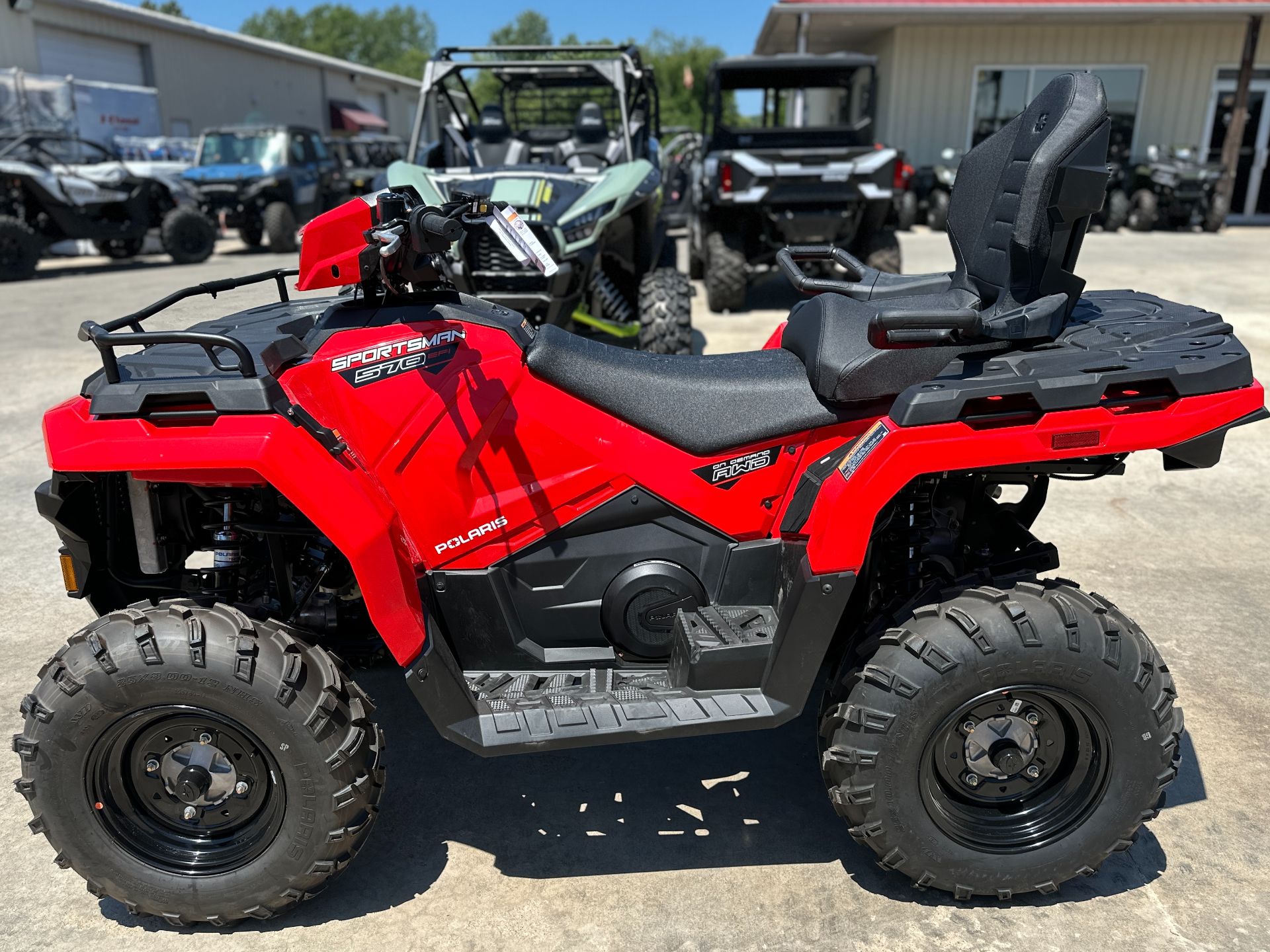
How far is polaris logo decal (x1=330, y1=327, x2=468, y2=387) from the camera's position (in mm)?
2277

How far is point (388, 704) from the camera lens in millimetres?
3209

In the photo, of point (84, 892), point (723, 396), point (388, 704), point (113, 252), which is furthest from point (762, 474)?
point (113, 252)

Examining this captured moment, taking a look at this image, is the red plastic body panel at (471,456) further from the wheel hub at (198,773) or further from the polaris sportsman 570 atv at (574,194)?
the polaris sportsman 570 atv at (574,194)

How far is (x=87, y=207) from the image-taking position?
45.1 ft

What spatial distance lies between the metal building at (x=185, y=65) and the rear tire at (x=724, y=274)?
→ 18.6 metres

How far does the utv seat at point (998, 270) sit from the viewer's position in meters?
2.16

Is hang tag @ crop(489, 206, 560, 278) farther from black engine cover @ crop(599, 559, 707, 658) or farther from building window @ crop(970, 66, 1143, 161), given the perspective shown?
building window @ crop(970, 66, 1143, 161)

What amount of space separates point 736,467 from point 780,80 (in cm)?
975

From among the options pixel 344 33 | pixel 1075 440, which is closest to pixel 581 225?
pixel 1075 440

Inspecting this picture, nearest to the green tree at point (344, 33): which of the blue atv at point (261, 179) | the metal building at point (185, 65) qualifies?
the metal building at point (185, 65)

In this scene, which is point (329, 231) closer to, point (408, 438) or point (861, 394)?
point (408, 438)

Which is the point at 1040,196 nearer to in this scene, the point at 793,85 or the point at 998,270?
the point at 998,270

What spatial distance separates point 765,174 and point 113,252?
11.0 meters

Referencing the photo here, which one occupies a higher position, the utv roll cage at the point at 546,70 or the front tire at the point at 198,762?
the utv roll cage at the point at 546,70
